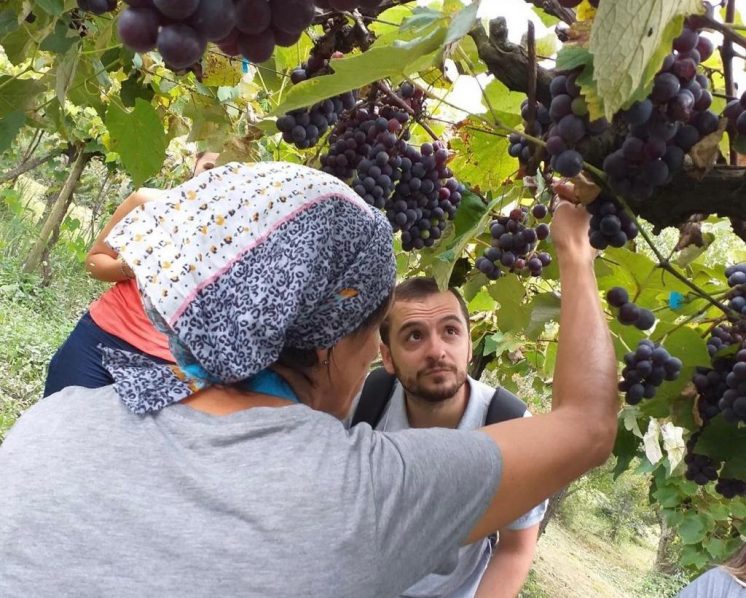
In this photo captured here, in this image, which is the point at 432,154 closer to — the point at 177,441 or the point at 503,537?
the point at 177,441

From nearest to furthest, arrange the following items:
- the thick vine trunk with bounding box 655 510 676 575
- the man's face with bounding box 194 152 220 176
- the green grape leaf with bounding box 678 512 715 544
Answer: the man's face with bounding box 194 152 220 176
the green grape leaf with bounding box 678 512 715 544
the thick vine trunk with bounding box 655 510 676 575

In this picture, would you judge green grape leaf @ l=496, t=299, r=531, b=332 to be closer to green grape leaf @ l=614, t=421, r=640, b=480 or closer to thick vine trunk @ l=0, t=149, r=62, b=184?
green grape leaf @ l=614, t=421, r=640, b=480

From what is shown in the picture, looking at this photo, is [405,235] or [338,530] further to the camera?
[405,235]

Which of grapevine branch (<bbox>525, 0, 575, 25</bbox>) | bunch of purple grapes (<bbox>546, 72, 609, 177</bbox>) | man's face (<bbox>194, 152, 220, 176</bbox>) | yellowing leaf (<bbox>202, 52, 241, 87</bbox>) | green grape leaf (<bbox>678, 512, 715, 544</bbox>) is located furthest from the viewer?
green grape leaf (<bbox>678, 512, 715, 544</bbox>)

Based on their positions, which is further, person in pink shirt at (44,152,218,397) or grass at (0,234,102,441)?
grass at (0,234,102,441)

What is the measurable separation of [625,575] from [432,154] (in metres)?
14.7

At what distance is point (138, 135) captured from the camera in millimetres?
1887

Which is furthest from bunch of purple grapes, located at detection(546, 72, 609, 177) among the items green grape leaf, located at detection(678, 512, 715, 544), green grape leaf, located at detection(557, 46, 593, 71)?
green grape leaf, located at detection(678, 512, 715, 544)

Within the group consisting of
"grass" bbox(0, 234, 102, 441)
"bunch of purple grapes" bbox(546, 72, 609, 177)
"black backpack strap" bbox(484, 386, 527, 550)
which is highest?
"bunch of purple grapes" bbox(546, 72, 609, 177)

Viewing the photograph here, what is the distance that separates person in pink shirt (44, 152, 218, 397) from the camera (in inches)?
100

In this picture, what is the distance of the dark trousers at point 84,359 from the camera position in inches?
99.9

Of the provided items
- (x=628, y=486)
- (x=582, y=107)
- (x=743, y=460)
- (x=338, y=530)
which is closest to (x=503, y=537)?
(x=743, y=460)

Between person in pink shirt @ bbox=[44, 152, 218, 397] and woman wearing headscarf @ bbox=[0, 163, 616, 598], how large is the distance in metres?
1.51

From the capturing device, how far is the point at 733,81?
1.04 m
